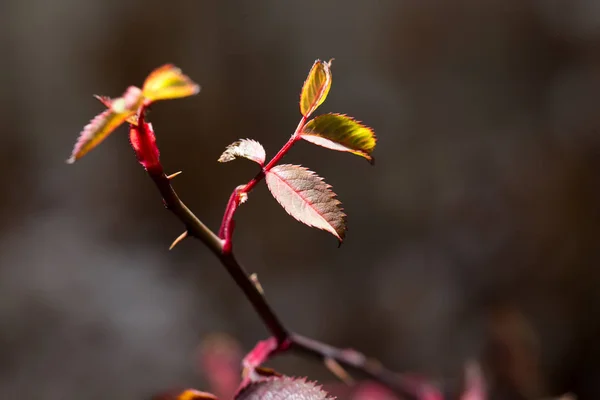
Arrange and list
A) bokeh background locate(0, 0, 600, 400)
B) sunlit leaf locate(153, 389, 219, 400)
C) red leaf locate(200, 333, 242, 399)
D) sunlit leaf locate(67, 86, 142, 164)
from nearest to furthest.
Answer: sunlit leaf locate(67, 86, 142, 164)
sunlit leaf locate(153, 389, 219, 400)
red leaf locate(200, 333, 242, 399)
bokeh background locate(0, 0, 600, 400)

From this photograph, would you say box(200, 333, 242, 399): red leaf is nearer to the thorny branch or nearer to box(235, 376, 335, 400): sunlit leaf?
the thorny branch

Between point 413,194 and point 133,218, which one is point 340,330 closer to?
point 413,194

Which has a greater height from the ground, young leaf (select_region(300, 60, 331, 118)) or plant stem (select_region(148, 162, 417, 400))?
young leaf (select_region(300, 60, 331, 118))

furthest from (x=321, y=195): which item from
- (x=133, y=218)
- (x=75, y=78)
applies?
(x=75, y=78)

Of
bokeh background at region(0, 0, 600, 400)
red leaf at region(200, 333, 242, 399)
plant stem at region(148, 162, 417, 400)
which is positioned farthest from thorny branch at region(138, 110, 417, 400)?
bokeh background at region(0, 0, 600, 400)

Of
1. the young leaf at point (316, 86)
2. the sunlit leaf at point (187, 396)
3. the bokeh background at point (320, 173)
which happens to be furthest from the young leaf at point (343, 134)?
the bokeh background at point (320, 173)

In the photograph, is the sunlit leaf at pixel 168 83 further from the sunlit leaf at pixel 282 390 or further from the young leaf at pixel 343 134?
the sunlit leaf at pixel 282 390

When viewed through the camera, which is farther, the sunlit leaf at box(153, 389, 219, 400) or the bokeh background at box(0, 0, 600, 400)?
the bokeh background at box(0, 0, 600, 400)
